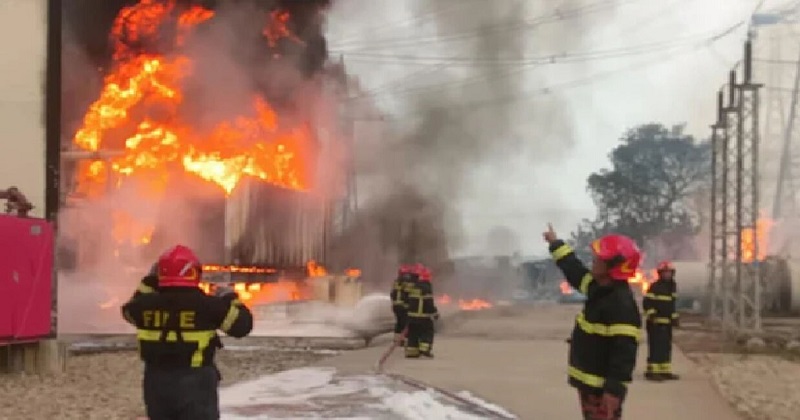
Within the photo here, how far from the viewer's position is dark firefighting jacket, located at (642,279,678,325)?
1291 centimetres

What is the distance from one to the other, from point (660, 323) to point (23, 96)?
9306 millimetres

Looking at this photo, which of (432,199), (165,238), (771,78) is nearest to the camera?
(165,238)

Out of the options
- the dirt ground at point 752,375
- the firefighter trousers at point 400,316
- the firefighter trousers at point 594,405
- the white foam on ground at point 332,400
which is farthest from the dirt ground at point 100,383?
the dirt ground at point 752,375

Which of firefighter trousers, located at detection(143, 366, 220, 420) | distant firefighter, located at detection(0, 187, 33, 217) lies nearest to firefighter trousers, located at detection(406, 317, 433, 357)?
distant firefighter, located at detection(0, 187, 33, 217)

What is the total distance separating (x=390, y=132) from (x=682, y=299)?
1778 centimetres

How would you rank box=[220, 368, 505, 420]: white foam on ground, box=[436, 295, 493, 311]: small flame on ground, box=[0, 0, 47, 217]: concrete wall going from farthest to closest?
box=[436, 295, 493, 311]: small flame on ground
box=[0, 0, 47, 217]: concrete wall
box=[220, 368, 505, 420]: white foam on ground

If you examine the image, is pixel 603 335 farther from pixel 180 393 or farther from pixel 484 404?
pixel 484 404

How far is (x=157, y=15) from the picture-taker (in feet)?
87.0

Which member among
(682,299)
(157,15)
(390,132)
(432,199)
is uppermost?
(157,15)

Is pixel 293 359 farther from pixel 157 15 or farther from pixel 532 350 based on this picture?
pixel 157 15

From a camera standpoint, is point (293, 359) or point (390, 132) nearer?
point (293, 359)

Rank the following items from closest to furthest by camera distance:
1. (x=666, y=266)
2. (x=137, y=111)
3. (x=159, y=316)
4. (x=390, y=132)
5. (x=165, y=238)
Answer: (x=159, y=316) < (x=666, y=266) < (x=165, y=238) < (x=137, y=111) < (x=390, y=132)

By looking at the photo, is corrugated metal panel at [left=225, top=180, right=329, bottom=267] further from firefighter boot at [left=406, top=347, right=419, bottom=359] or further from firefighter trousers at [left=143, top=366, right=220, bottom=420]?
firefighter trousers at [left=143, top=366, right=220, bottom=420]

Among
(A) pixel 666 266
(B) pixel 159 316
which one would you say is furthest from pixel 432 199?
(B) pixel 159 316
